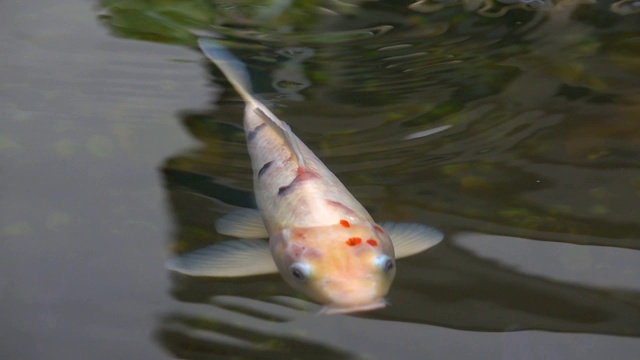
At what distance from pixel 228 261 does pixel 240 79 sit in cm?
118

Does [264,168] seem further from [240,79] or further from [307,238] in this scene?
[240,79]

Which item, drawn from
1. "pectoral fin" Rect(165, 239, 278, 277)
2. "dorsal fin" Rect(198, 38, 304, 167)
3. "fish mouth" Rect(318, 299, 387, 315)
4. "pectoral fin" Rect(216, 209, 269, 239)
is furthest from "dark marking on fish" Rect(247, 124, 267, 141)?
"fish mouth" Rect(318, 299, 387, 315)

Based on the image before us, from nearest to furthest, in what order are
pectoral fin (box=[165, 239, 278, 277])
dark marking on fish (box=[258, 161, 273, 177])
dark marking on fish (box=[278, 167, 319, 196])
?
pectoral fin (box=[165, 239, 278, 277]), dark marking on fish (box=[278, 167, 319, 196]), dark marking on fish (box=[258, 161, 273, 177])

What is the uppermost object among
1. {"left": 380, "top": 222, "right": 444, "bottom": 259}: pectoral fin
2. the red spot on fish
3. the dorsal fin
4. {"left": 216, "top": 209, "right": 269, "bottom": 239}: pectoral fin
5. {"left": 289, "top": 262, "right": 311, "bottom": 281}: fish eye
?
the dorsal fin

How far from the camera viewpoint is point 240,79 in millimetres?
3457

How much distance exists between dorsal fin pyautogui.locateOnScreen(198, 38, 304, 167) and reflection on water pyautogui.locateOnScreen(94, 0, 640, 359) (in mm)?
65

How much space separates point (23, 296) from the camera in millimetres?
2471

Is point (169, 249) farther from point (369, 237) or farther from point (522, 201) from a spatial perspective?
point (522, 201)

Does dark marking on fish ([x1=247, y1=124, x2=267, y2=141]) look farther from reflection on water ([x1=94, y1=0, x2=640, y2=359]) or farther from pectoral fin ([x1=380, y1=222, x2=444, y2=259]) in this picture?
pectoral fin ([x1=380, y1=222, x2=444, y2=259])

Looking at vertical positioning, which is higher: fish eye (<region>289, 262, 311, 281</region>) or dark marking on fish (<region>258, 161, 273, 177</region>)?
dark marking on fish (<region>258, 161, 273, 177</region>)

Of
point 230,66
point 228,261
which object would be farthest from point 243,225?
point 230,66

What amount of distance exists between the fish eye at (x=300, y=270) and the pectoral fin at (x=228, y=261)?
148mm

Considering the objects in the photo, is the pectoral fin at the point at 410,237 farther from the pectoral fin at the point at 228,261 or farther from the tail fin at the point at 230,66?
the tail fin at the point at 230,66

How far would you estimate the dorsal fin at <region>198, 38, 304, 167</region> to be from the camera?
2.76m
